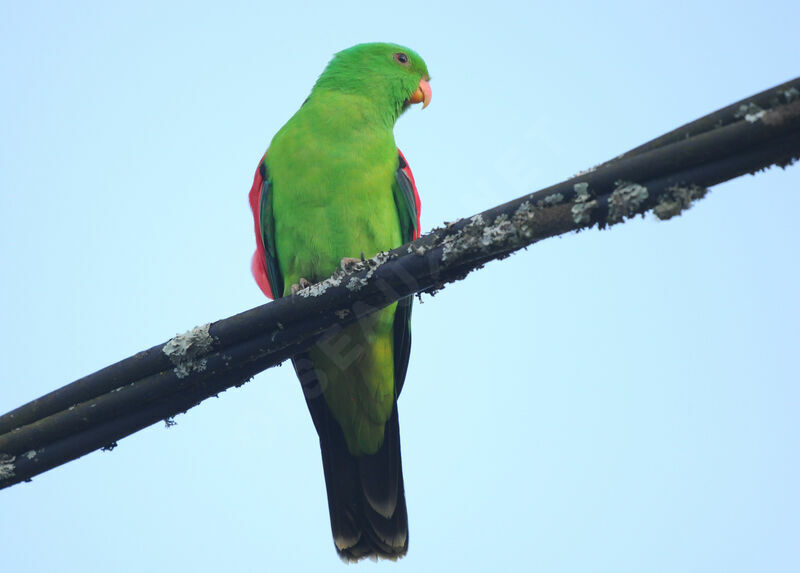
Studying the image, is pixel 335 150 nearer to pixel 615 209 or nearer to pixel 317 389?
pixel 317 389

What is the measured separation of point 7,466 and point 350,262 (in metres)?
2.02

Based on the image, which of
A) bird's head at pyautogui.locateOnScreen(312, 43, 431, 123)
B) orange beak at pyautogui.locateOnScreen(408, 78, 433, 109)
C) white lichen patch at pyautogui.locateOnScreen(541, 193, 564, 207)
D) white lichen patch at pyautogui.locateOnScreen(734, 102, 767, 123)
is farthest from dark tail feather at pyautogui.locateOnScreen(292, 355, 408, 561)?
white lichen patch at pyautogui.locateOnScreen(734, 102, 767, 123)

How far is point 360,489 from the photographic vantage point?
450 cm

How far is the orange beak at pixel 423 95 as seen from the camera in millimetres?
5369

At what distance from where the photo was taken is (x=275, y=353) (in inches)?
105

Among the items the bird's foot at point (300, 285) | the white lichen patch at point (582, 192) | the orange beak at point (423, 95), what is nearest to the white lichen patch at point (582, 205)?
the white lichen patch at point (582, 192)

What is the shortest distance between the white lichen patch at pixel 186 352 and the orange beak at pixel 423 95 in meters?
3.20

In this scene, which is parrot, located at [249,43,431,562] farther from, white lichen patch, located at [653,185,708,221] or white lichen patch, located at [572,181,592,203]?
white lichen patch, located at [653,185,708,221]

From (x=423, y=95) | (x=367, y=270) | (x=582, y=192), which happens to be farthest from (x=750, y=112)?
(x=423, y=95)

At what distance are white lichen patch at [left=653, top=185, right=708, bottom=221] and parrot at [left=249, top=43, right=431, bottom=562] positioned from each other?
2.36 m

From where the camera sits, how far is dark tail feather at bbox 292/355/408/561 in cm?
445

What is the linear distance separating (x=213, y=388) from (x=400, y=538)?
7.13 ft

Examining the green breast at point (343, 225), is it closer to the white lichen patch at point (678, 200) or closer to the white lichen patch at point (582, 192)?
the white lichen patch at point (582, 192)

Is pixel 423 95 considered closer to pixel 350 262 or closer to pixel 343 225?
pixel 343 225
